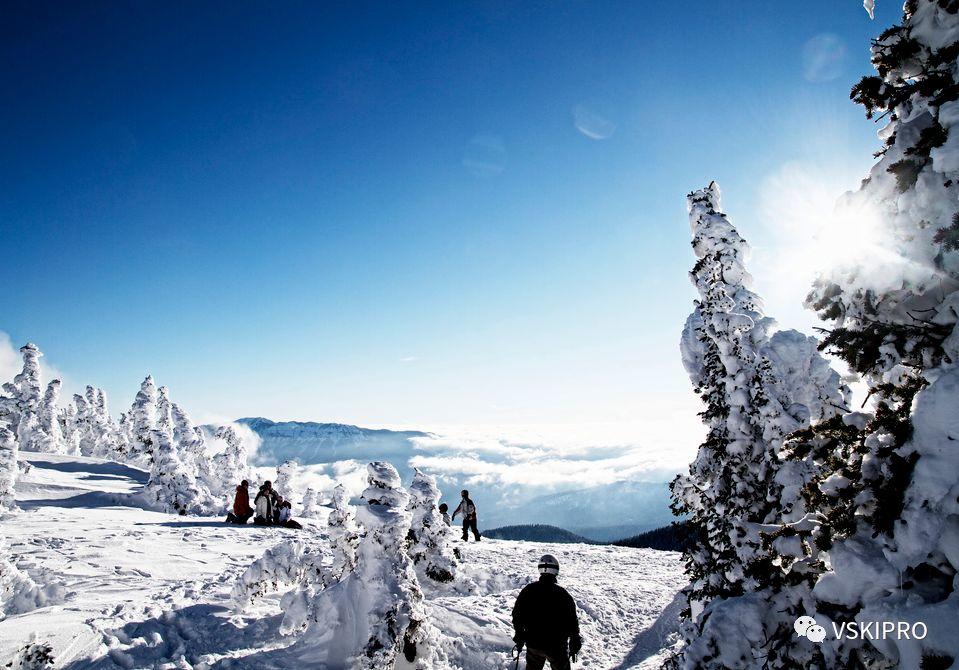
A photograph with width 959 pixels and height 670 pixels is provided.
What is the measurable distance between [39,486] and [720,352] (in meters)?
32.4

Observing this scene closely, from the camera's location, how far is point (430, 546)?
14.2 metres

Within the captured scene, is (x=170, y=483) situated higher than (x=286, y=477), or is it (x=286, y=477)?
(x=170, y=483)

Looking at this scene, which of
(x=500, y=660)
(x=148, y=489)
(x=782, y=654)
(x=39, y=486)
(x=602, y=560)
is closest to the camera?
(x=782, y=654)

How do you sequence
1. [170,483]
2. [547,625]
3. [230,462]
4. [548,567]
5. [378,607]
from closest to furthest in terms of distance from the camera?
[547,625] < [548,567] < [378,607] < [170,483] < [230,462]

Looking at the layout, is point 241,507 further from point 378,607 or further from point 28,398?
point 28,398

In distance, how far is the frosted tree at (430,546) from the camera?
13.9 metres

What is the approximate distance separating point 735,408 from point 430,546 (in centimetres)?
909

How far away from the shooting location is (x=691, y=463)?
10469 millimetres

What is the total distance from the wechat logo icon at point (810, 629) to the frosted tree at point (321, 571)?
6.89m

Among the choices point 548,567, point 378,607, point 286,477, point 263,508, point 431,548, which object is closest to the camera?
point 548,567

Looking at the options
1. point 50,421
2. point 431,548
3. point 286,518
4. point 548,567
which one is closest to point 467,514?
point 286,518

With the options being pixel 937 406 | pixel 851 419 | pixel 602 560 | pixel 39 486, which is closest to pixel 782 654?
pixel 851 419

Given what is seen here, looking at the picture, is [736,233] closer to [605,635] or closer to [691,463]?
[691,463]

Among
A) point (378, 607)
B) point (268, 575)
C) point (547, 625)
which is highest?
point (547, 625)
